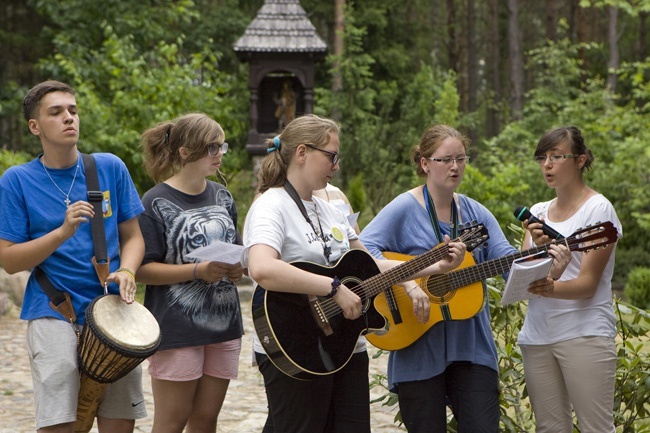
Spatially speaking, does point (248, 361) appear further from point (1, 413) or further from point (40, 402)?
point (40, 402)

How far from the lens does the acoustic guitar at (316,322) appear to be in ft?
12.5

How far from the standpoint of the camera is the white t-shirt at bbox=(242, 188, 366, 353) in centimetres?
377

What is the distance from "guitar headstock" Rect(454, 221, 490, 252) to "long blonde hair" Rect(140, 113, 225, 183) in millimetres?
1233

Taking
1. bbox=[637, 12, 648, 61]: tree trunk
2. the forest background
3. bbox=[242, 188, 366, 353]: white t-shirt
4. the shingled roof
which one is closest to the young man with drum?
bbox=[242, 188, 366, 353]: white t-shirt

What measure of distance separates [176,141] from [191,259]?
570 mm

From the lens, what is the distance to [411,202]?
443 centimetres

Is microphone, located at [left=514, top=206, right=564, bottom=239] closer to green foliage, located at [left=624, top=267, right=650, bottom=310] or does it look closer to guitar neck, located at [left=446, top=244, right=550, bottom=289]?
guitar neck, located at [left=446, top=244, right=550, bottom=289]

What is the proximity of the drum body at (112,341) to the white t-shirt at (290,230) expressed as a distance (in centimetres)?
50

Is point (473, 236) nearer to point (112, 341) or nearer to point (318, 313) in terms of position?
point (318, 313)

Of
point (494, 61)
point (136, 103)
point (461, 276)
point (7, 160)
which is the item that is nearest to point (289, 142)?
point (461, 276)

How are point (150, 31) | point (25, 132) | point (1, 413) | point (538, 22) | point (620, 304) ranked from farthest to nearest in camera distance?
point (538, 22) < point (25, 132) < point (150, 31) < point (1, 413) < point (620, 304)

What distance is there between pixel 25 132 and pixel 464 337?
27.0 metres

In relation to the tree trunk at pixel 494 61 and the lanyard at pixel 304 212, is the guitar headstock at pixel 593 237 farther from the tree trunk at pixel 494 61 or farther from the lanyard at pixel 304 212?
the tree trunk at pixel 494 61

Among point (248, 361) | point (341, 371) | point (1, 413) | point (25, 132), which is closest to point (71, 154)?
point (341, 371)
